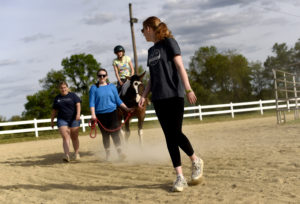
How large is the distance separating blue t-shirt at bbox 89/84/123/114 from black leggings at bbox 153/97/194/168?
2826 millimetres

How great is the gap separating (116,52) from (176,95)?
14.5 ft

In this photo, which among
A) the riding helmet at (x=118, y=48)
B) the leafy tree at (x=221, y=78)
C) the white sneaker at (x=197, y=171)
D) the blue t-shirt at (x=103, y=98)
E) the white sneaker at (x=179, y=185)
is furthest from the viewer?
the leafy tree at (x=221, y=78)

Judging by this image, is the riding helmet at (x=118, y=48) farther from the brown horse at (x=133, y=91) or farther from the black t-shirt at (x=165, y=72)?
the black t-shirt at (x=165, y=72)

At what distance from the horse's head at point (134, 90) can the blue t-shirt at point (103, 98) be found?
38.5 inches

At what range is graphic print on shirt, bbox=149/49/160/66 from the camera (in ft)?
13.6

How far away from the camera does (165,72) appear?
4.12 m

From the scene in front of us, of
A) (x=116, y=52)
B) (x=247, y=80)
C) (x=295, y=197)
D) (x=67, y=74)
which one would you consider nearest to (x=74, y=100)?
(x=116, y=52)

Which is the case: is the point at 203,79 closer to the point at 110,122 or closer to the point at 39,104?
the point at 39,104

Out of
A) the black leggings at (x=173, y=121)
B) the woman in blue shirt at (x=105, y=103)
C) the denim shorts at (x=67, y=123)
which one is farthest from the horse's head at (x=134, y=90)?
the black leggings at (x=173, y=121)

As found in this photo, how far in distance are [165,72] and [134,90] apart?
378 centimetres

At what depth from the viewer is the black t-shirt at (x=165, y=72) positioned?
4.06 m

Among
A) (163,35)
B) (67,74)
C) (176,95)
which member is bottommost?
(176,95)

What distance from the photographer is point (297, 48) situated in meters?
56.1

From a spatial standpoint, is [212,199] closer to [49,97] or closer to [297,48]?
[49,97]
